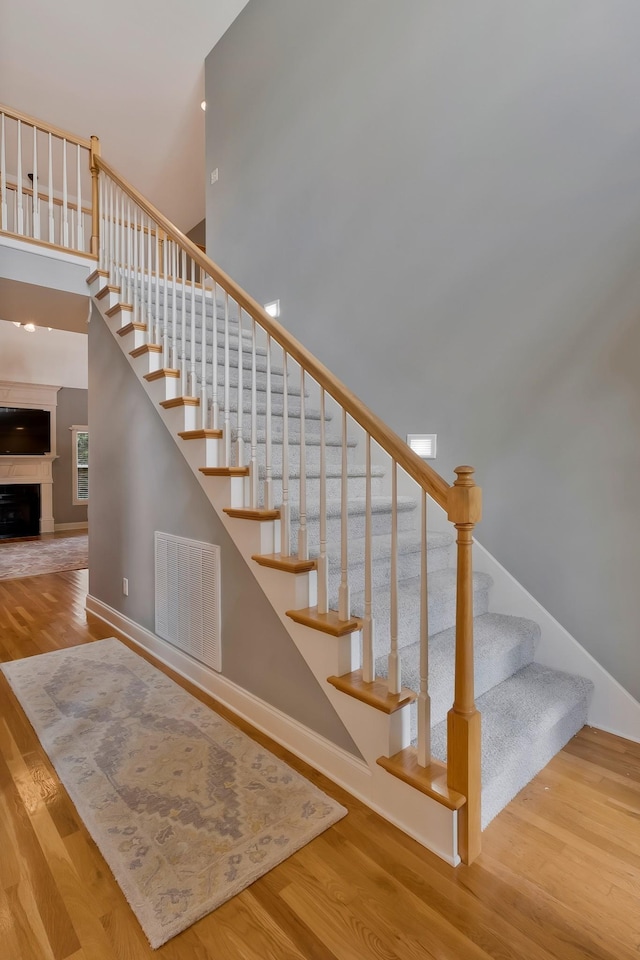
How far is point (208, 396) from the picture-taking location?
8.18 ft

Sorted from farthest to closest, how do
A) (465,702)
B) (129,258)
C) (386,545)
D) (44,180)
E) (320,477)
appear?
1. (44,180)
2. (129,258)
3. (386,545)
4. (320,477)
5. (465,702)

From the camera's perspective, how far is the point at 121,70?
4.97m

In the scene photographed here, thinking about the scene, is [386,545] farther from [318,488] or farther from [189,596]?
[189,596]

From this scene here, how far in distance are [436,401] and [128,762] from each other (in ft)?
7.32

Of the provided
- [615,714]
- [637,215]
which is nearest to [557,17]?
[637,215]

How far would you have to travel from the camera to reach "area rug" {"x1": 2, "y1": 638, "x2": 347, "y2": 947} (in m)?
1.33

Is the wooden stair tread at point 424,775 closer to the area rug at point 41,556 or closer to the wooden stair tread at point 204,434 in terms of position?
the wooden stair tread at point 204,434

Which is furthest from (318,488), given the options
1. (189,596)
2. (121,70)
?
(121,70)

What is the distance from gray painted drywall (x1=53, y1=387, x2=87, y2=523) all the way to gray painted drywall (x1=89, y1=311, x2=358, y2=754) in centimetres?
568

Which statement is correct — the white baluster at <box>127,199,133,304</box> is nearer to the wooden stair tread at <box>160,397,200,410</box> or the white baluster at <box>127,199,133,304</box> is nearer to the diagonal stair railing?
the diagonal stair railing

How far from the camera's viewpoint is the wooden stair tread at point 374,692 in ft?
5.01

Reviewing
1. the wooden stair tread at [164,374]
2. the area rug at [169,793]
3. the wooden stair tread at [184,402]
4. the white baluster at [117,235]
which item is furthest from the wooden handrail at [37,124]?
the area rug at [169,793]

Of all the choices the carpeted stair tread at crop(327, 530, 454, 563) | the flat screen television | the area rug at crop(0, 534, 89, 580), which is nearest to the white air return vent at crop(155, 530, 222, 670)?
the carpeted stair tread at crop(327, 530, 454, 563)

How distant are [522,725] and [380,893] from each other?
2.59ft
